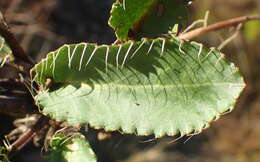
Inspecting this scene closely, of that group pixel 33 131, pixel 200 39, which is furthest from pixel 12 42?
pixel 200 39

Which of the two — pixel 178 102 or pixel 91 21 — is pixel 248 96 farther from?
pixel 178 102

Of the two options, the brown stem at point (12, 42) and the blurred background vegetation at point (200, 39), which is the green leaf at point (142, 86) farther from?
the blurred background vegetation at point (200, 39)

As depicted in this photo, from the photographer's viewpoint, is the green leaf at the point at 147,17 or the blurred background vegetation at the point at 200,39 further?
the blurred background vegetation at the point at 200,39

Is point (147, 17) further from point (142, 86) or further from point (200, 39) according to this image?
point (200, 39)

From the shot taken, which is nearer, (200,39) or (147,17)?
Answer: (147,17)

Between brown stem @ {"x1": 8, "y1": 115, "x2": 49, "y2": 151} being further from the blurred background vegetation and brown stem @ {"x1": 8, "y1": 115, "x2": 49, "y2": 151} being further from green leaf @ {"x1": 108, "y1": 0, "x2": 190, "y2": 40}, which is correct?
the blurred background vegetation

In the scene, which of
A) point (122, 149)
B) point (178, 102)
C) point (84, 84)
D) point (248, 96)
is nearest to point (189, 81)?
point (178, 102)

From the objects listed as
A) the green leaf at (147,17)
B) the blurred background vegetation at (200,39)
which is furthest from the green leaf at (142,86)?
the blurred background vegetation at (200,39)
